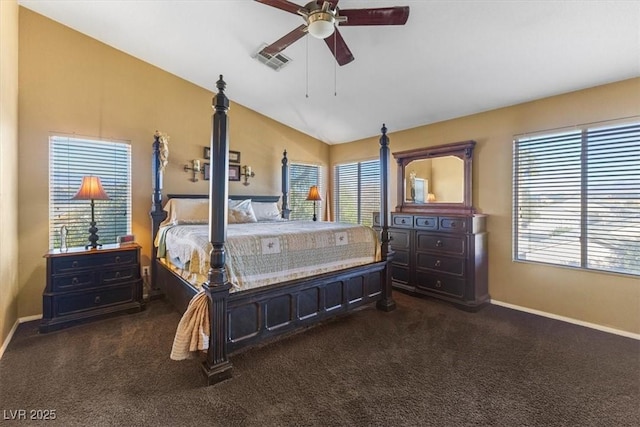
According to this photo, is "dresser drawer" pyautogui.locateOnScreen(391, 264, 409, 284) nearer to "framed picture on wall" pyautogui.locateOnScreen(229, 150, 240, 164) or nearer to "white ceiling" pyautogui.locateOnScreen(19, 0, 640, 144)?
"white ceiling" pyautogui.locateOnScreen(19, 0, 640, 144)

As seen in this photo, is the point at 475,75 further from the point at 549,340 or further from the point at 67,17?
the point at 67,17

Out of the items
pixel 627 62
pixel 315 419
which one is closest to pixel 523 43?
pixel 627 62

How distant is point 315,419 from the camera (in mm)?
1728

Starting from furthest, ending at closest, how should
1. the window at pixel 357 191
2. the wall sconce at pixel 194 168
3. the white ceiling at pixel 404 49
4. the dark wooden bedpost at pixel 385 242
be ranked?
the window at pixel 357 191 < the wall sconce at pixel 194 168 < the dark wooden bedpost at pixel 385 242 < the white ceiling at pixel 404 49

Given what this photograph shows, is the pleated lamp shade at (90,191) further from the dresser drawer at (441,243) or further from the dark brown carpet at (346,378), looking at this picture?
the dresser drawer at (441,243)

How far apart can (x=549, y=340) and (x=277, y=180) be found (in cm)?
420

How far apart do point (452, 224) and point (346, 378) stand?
231 cm

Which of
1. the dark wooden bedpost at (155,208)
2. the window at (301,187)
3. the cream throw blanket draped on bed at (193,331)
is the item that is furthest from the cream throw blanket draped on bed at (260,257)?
the window at (301,187)

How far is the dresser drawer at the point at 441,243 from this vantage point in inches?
139

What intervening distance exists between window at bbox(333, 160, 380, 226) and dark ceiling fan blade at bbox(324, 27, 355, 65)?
273cm

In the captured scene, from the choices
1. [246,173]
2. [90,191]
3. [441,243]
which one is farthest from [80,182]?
[441,243]

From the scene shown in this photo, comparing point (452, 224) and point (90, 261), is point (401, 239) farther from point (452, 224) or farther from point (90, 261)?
point (90, 261)

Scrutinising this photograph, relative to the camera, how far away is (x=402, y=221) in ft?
13.6

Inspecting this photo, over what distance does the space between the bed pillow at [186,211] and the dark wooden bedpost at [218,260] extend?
5.89ft
